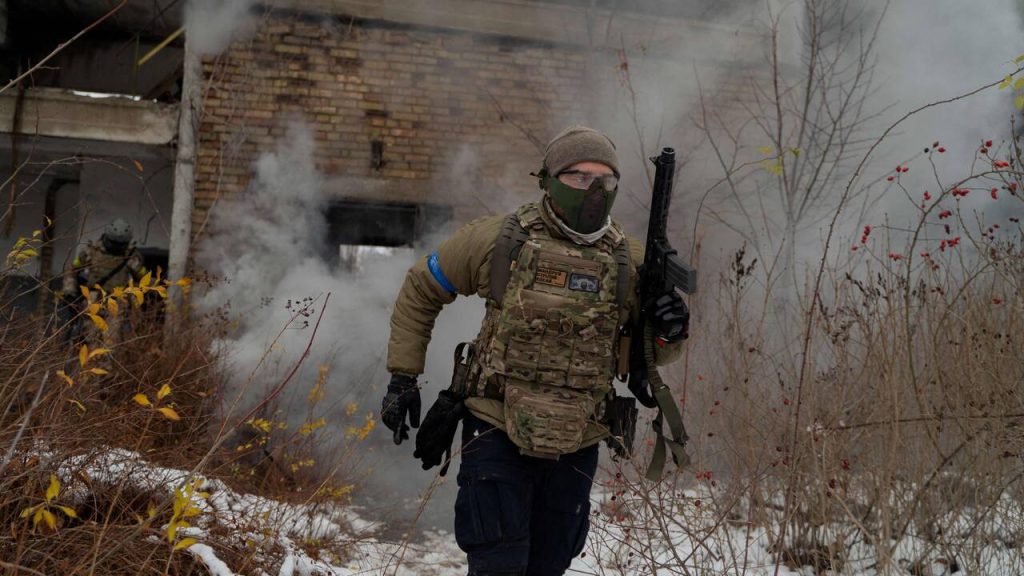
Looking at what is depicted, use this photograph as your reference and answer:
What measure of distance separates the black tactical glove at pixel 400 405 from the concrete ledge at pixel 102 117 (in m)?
4.96

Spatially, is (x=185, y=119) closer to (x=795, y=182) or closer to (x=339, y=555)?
(x=339, y=555)

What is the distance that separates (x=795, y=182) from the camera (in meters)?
5.43

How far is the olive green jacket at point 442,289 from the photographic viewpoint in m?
2.40

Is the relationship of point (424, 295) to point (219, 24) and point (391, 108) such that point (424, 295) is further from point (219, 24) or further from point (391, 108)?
point (219, 24)

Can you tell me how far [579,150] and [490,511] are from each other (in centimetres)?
118

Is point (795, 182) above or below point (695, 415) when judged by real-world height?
above

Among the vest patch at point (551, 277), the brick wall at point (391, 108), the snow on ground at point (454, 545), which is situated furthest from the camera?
the brick wall at point (391, 108)

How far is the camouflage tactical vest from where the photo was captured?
89.4 inches

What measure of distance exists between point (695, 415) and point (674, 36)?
3.72 meters

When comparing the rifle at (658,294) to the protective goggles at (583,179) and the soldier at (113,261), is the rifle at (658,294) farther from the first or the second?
the soldier at (113,261)

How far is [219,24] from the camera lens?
619 centimetres

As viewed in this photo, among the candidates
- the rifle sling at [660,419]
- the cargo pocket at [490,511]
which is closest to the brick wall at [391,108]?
the rifle sling at [660,419]

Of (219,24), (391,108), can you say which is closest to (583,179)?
(391,108)

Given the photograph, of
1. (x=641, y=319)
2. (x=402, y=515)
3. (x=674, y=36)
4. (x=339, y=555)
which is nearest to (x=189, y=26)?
(x=674, y=36)
